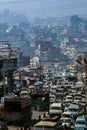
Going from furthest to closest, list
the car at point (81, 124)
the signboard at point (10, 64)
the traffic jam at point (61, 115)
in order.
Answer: the signboard at point (10, 64)
the car at point (81, 124)
the traffic jam at point (61, 115)

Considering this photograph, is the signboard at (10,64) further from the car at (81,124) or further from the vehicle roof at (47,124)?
the vehicle roof at (47,124)

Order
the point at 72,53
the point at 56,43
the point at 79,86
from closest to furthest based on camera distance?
1. the point at 79,86
2. the point at 72,53
3. the point at 56,43

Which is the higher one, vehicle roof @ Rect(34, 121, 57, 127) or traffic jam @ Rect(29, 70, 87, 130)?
vehicle roof @ Rect(34, 121, 57, 127)

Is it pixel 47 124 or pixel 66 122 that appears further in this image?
pixel 66 122

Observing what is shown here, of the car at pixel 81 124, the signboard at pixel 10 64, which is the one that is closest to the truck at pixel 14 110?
the car at pixel 81 124

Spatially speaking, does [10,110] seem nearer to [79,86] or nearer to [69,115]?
[69,115]

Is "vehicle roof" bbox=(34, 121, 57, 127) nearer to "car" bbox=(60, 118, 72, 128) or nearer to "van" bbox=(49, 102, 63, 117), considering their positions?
"car" bbox=(60, 118, 72, 128)

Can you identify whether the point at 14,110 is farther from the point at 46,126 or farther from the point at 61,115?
the point at 46,126

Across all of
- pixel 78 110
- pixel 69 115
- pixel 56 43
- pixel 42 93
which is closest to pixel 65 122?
pixel 69 115

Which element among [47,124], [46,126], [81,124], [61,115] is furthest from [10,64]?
[46,126]

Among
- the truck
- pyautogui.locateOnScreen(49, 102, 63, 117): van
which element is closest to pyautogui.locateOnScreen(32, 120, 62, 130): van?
the truck

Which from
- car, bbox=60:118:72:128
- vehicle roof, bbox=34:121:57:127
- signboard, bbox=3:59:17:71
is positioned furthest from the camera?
signboard, bbox=3:59:17:71
